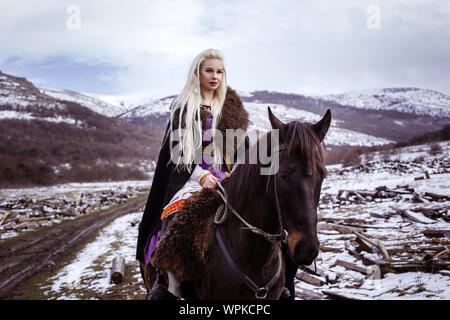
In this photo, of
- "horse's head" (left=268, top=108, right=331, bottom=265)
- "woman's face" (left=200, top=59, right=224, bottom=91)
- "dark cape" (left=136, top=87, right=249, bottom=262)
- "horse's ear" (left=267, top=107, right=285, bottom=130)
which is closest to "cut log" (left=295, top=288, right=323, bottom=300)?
"dark cape" (left=136, top=87, right=249, bottom=262)

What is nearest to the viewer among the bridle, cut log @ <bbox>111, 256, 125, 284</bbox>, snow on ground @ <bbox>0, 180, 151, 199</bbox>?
the bridle

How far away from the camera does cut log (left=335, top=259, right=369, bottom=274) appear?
19.8 ft

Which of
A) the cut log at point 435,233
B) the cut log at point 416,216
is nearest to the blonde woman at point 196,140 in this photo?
the cut log at point 435,233

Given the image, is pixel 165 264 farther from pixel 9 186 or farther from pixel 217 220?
pixel 9 186

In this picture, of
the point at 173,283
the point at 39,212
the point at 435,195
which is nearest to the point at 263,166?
the point at 173,283

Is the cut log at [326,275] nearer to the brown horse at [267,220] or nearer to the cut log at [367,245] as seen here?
the cut log at [367,245]

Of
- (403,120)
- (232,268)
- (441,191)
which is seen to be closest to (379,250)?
(232,268)

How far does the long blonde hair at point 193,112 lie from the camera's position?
2.94m

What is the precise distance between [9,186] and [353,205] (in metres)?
37.7

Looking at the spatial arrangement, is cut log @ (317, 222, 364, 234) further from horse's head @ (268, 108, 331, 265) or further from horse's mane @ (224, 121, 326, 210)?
horse's head @ (268, 108, 331, 265)

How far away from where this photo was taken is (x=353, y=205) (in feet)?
43.3

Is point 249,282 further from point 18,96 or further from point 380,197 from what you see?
point 18,96

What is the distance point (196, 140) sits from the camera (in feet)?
9.73

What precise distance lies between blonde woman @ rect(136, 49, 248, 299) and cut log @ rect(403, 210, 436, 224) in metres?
8.43
